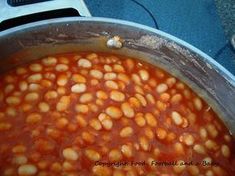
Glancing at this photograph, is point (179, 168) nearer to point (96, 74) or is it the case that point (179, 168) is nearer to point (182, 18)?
point (96, 74)

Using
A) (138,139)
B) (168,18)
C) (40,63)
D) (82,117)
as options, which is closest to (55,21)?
(40,63)

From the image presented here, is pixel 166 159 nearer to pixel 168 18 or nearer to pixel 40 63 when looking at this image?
pixel 40 63

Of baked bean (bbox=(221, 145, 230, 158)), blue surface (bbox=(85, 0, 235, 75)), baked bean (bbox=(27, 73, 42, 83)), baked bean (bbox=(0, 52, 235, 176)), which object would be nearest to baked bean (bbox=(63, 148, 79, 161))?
baked bean (bbox=(0, 52, 235, 176))

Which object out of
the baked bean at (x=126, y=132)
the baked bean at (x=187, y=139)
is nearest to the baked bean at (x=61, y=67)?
the baked bean at (x=126, y=132)

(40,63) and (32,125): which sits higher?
(40,63)

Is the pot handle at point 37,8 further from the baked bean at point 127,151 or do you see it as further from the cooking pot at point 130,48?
the baked bean at point 127,151

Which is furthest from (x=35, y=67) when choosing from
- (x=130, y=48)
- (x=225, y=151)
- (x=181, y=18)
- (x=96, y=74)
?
(x=181, y=18)

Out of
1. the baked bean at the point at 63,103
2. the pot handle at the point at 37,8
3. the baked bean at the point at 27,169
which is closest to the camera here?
the baked bean at the point at 27,169
